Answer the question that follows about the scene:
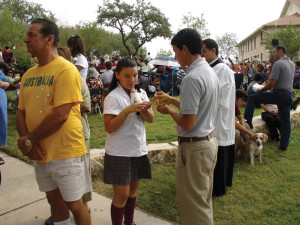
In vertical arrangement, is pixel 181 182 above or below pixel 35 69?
below

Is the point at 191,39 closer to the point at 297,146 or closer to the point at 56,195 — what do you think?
the point at 56,195

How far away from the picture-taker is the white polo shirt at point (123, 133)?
95.4 inches

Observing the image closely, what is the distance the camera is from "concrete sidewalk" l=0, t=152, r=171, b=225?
302 cm

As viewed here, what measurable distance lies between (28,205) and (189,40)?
2.80m

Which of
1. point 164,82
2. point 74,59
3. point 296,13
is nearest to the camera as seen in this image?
point 74,59

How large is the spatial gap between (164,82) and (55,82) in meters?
11.7

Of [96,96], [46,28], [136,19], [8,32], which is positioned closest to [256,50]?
[136,19]

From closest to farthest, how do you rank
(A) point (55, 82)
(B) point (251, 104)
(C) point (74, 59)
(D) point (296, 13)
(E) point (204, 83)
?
(A) point (55, 82)
(E) point (204, 83)
(C) point (74, 59)
(B) point (251, 104)
(D) point (296, 13)

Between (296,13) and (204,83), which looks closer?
(204,83)

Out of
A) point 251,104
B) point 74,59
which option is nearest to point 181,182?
point 74,59

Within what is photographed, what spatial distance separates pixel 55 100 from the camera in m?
1.93

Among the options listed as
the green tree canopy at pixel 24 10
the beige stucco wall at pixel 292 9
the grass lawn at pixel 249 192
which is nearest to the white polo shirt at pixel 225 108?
the grass lawn at pixel 249 192

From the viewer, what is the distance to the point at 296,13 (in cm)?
4181

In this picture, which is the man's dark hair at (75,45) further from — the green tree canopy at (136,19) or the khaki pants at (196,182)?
the green tree canopy at (136,19)
